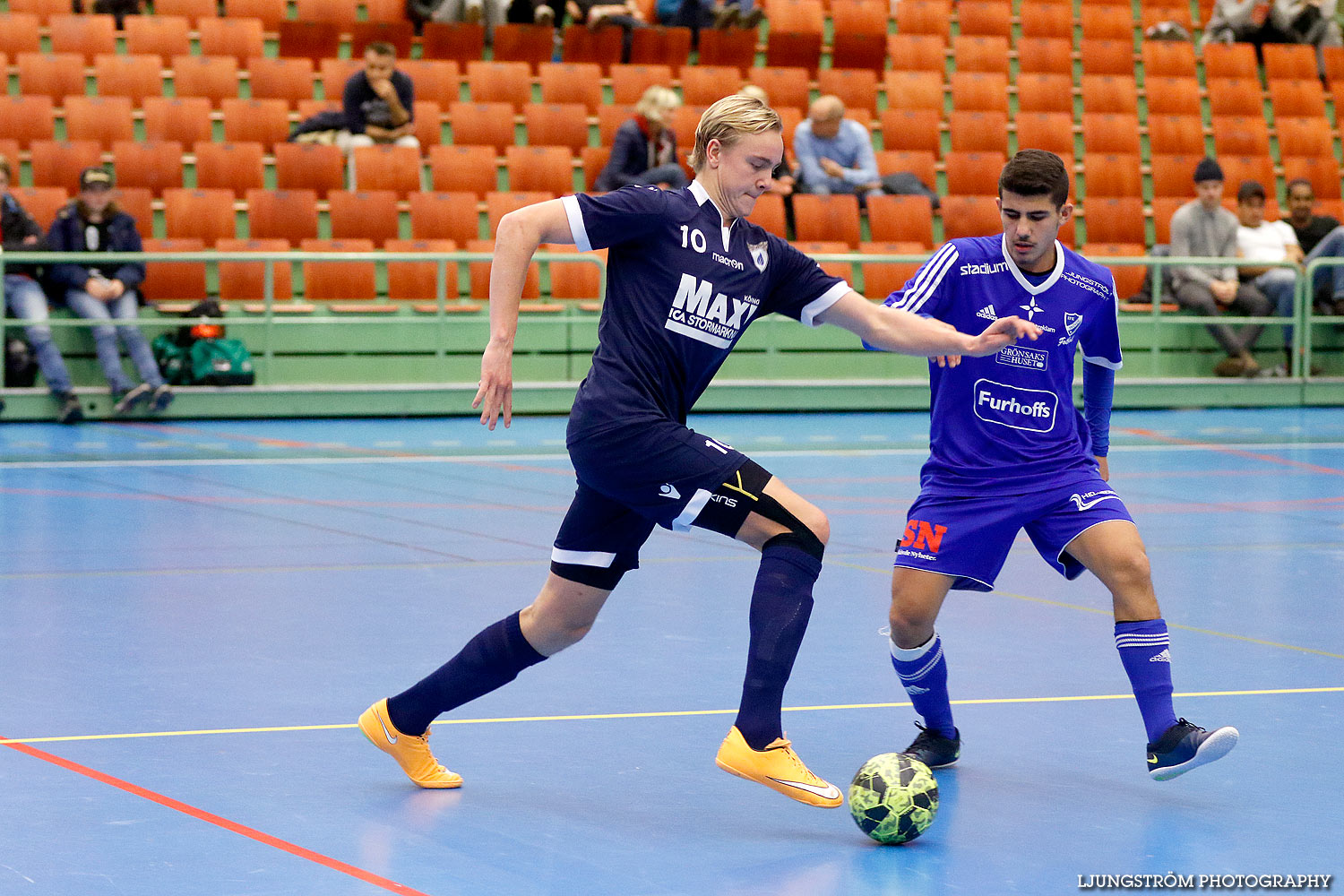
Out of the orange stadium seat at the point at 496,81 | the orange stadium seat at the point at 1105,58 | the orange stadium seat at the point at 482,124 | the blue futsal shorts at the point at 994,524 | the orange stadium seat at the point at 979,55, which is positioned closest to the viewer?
the blue futsal shorts at the point at 994,524

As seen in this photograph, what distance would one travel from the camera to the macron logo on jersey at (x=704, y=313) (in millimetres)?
4188

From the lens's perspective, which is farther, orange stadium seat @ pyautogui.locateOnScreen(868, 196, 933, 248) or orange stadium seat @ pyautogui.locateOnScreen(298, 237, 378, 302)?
Result: orange stadium seat @ pyautogui.locateOnScreen(868, 196, 933, 248)

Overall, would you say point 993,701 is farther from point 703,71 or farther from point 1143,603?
point 703,71

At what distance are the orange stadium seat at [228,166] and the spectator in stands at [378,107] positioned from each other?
80 cm

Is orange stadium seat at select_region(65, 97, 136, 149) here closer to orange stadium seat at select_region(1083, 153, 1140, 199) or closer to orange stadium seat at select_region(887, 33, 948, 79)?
orange stadium seat at select_region(887, 33, 948, 79)

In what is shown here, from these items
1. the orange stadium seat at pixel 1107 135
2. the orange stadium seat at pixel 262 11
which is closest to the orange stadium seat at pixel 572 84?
the orange stadium seat at pixel 262 11

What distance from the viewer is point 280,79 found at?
→ 52.5 ft

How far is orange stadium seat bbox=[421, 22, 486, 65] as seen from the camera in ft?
55.6

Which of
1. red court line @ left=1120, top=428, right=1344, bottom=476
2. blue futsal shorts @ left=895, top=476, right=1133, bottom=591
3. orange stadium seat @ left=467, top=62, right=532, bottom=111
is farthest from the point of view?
orange stadium seat @ left=467, top=62, right=532, bottom=111

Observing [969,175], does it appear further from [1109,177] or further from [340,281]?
[340,281]

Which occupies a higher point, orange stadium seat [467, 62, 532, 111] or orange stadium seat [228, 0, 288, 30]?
orange stadium seat [228, 0, 288, 30]

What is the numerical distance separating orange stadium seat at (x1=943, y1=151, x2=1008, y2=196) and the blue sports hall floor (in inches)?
296

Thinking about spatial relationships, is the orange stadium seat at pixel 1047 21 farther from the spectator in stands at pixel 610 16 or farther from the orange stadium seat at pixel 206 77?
the orange stadium seat at pixel 206 77

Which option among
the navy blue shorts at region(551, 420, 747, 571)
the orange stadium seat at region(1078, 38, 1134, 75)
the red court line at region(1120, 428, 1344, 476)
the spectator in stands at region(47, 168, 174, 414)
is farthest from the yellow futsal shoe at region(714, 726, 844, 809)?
the orange stadium seat at region(1078, 38, 1134, 75)
